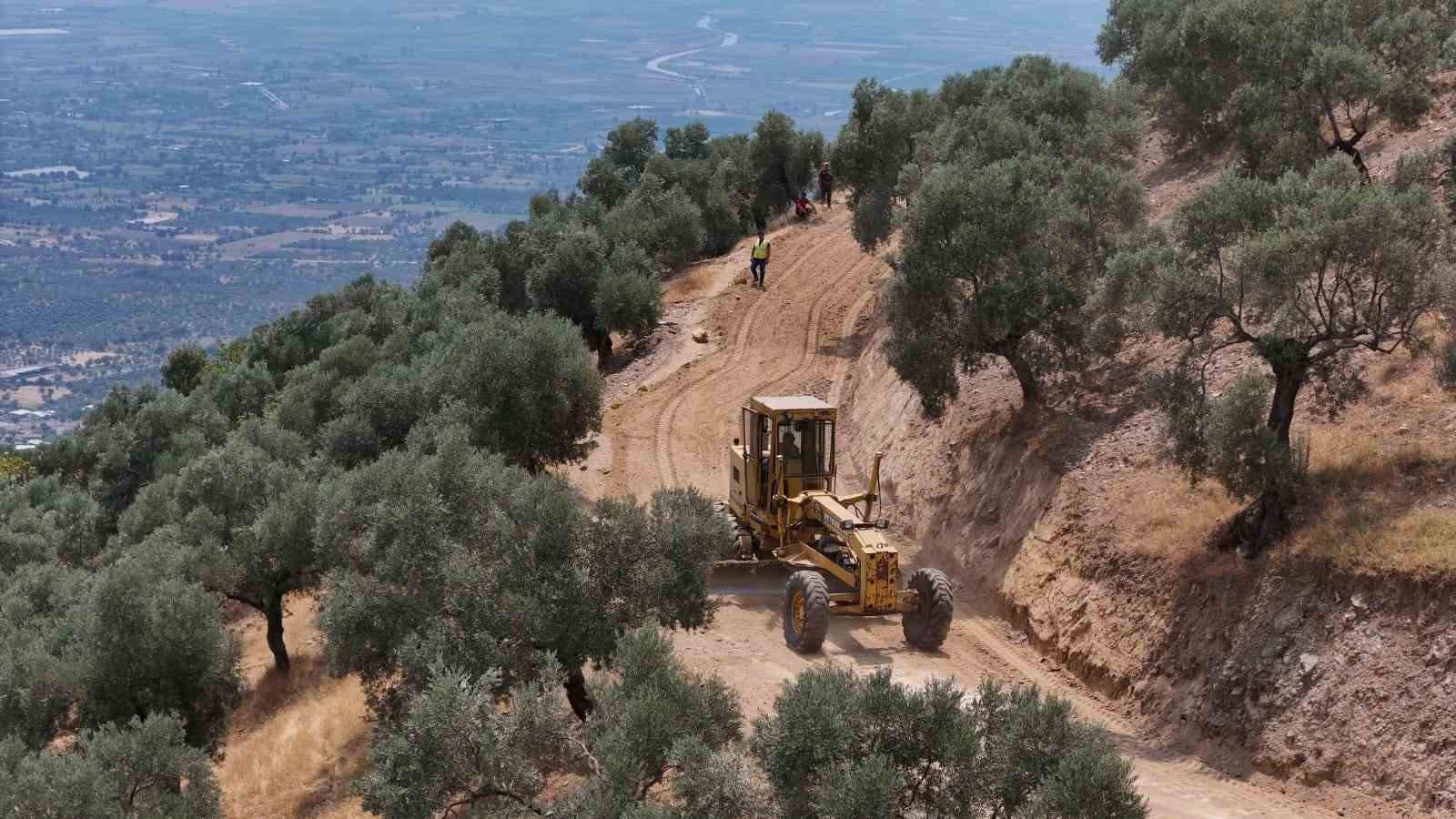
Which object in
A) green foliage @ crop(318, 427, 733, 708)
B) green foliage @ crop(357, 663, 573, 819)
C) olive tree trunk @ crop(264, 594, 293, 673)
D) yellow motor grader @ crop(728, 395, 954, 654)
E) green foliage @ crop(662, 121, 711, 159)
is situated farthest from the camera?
green foliage @ crop(662, 121, 711, 159)

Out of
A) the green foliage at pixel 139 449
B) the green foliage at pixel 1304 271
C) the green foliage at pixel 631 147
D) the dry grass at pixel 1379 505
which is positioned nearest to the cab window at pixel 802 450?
the green foliage at pixel 1304 271

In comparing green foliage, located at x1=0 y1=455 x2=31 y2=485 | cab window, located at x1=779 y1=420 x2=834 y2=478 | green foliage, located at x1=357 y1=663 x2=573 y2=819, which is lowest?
green foliage, located at x1=0 y1=455 x2=31 y2=485

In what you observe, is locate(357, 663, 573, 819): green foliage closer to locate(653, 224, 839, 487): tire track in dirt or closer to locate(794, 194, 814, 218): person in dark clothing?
locate(653, 224, 839, 487): tire track in dirt

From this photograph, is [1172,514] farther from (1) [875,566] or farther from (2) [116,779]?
(2) [116,779]

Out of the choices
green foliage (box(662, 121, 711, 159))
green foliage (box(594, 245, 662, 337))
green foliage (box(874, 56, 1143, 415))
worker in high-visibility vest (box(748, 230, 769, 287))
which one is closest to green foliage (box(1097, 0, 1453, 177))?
green foliage (box(874, 56, 1143, 415))

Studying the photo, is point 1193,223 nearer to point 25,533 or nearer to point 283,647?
point 283,647

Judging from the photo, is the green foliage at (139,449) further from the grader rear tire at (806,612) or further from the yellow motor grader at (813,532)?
the grader rear tire at (806,612)
